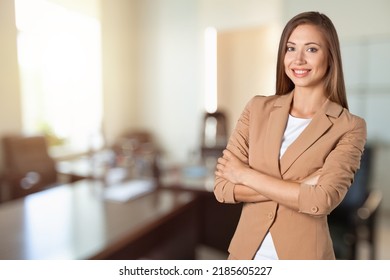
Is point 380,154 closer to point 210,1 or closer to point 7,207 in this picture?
point 210,1

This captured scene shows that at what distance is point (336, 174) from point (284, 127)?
0.05 metres

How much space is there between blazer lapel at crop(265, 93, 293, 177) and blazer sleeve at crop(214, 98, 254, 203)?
0.02 meters

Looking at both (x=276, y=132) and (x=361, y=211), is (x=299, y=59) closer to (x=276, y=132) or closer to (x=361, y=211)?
(x=276, y=132)

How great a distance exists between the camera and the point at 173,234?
1346 mm

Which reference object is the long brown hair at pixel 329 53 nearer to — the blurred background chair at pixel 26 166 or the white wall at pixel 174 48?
the white wall at pixel 174 48

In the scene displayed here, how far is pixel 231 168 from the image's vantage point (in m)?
0.28

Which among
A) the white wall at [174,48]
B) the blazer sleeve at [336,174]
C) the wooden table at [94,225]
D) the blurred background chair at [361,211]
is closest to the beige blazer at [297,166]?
the blazer sleeve at [336,174]

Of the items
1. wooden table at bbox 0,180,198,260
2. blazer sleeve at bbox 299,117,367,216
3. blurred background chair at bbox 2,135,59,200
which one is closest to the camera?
blazer sleeve at bbox 299,117,367,216

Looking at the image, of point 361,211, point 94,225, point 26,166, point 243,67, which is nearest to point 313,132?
point 243,67

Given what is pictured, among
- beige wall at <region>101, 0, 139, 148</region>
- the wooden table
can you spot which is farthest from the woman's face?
the wooden table

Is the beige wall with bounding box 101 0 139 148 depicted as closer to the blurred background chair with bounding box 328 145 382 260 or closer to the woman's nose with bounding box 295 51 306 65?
the woman's nose with bounding box 295 51 306 65

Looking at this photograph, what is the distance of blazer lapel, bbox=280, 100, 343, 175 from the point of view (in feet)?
0.83

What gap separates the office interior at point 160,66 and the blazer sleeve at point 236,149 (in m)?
0.03

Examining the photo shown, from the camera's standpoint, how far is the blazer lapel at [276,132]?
0.26 metres
